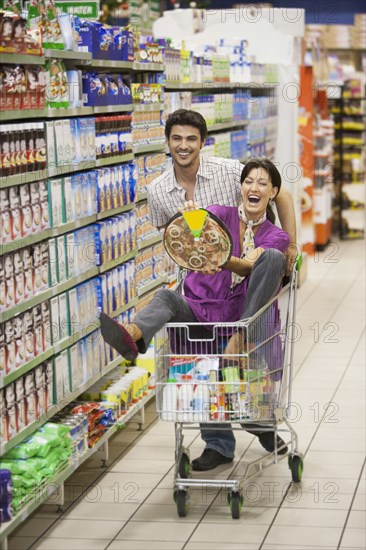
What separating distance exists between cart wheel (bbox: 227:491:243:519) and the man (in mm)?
492

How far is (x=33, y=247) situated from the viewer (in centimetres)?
464

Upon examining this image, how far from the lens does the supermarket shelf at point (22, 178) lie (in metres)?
4.25

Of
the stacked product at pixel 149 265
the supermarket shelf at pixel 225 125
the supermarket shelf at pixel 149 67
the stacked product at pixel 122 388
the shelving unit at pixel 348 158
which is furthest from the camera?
the shelving unit at pixel 348 158

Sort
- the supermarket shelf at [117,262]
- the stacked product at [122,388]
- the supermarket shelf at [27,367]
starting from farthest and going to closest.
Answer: the stacked product at [122,388], the supermarket shelf at [117,262], the supermarket shelf at [27,367]

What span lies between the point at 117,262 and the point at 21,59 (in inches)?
66.1

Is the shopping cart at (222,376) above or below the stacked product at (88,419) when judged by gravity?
above

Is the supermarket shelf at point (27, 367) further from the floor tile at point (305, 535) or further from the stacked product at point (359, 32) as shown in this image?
the stacked product at point (359, 32)

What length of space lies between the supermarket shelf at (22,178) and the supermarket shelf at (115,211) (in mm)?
812

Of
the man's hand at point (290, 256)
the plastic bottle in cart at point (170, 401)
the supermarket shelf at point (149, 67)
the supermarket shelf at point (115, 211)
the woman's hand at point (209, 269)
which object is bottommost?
the plastic bottle in cart at point (170, 401)

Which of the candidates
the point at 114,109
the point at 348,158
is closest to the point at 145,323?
the point at 114,109

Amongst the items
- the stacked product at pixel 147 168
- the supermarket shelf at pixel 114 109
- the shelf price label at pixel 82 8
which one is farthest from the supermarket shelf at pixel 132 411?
the shelf price label at pixel 82 8

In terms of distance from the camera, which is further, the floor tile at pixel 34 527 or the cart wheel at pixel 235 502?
the cart wheel at pixel 235 502

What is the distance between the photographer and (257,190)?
193 inches

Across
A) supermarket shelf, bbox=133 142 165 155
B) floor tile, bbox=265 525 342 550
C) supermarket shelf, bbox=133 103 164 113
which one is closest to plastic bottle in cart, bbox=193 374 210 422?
floor tile, bbox=265 525 342 550
